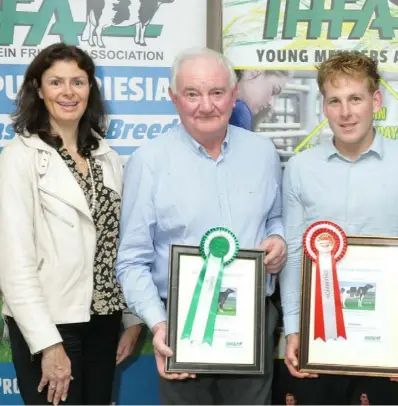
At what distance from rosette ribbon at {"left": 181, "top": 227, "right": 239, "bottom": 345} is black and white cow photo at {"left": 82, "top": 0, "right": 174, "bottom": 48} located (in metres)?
1.22

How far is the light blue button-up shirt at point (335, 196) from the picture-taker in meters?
1.83

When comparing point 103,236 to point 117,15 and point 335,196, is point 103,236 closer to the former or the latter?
point 335,196

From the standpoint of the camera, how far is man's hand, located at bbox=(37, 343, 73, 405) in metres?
1.87

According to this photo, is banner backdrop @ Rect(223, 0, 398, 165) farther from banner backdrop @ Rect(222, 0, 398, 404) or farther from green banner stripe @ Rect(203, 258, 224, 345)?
green banner stripe @ Rect(203, 258, 224, 345)

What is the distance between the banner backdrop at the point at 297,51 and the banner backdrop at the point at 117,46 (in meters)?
→ 0.23

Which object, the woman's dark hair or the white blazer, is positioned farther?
the woman's dark hair

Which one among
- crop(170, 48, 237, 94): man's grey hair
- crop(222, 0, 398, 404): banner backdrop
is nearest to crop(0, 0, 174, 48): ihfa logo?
crop(222, 0, 398, 404): banner backdrop

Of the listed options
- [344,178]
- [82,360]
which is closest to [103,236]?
[82,360]

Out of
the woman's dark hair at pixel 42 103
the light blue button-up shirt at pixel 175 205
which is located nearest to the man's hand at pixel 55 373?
the light blue button-up shirt at pixel 175 205

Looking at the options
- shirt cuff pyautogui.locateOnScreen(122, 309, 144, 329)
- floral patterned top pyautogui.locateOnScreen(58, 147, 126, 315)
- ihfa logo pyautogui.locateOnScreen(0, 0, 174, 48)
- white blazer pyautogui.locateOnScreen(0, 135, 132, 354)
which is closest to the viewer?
white blazer pyautogui.locateOnScreen(0, 135, 132, 354)

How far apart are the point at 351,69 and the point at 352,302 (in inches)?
27.1

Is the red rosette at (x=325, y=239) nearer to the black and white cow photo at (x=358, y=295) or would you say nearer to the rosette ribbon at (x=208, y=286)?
the black and white cow photo at (x=358, y=295)

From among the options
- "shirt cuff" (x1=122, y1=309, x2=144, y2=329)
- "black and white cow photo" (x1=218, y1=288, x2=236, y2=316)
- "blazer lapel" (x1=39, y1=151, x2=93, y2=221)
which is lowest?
"shirt cuff" (x1=122, y1=309, x2=144, y2=329)

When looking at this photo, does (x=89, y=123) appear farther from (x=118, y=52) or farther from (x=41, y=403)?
(x=41, y=403)
